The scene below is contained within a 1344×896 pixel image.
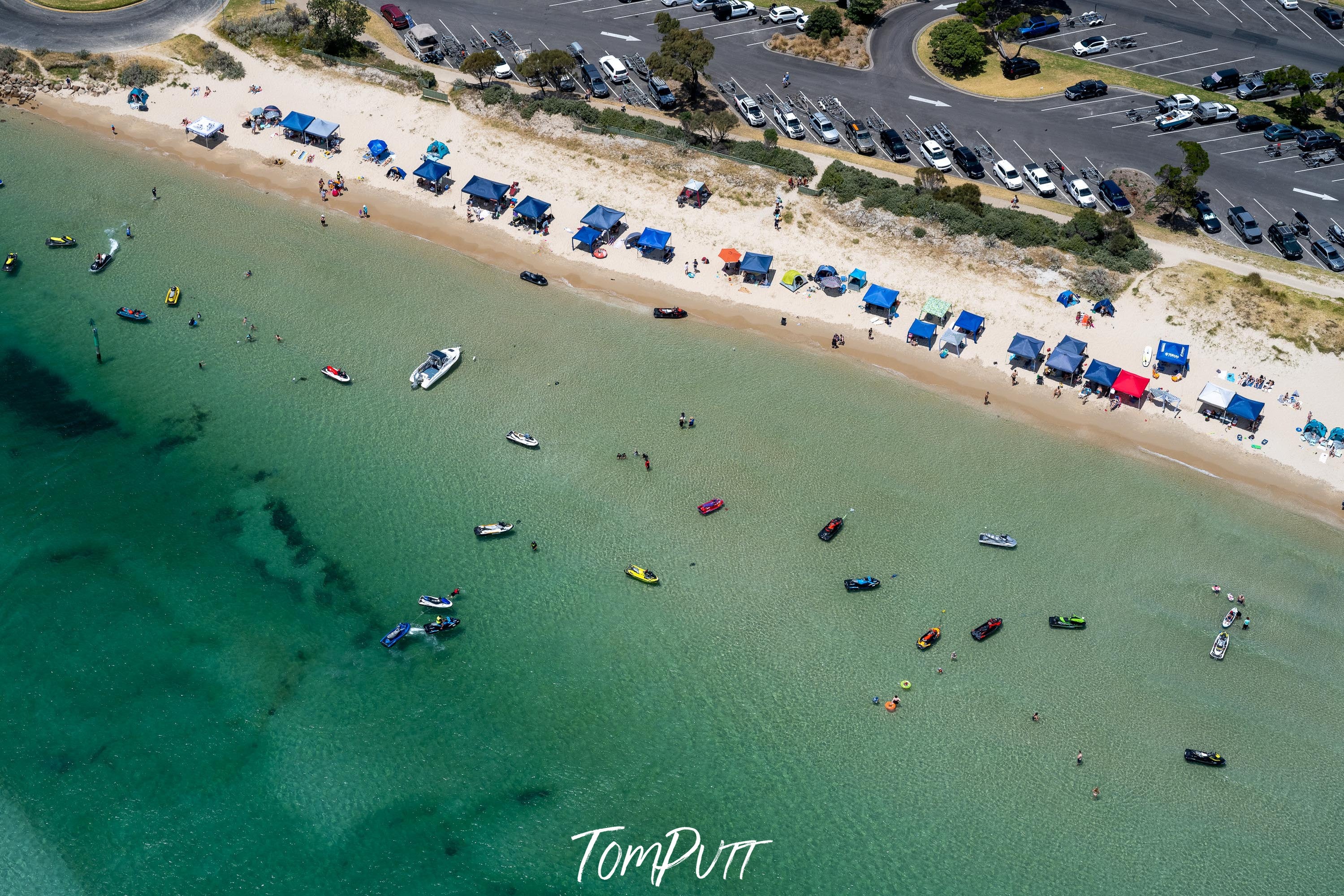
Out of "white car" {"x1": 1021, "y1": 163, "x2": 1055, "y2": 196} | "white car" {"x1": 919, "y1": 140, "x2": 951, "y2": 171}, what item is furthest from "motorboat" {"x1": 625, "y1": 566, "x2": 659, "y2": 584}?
"white car" {"x1": 1021, "y1": 163, "x2": 1055, "y2": 196}

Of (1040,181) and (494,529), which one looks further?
(1040,181)

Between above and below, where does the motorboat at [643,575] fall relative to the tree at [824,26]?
below

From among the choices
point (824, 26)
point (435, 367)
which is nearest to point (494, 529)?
point (435, 367)

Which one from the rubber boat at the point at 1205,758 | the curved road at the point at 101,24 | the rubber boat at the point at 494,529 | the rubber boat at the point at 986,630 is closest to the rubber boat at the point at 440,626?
the rubber boat at the point at 494,529

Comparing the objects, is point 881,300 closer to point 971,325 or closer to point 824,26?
point 971,325

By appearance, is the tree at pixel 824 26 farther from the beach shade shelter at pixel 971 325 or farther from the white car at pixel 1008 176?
the beach shade shelter at pixel 971 325

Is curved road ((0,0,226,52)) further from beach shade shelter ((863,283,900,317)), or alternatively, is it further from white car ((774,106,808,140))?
beach shade shelter ((863,283,900,317))

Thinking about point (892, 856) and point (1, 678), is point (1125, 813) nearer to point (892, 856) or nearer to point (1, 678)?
point (892, 856)
